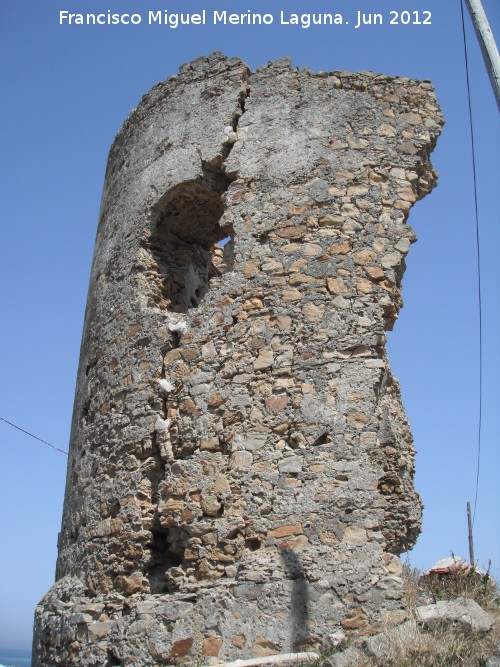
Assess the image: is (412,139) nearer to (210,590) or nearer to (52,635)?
(210,590)

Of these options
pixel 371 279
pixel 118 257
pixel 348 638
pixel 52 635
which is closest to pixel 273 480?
pixel 348 638

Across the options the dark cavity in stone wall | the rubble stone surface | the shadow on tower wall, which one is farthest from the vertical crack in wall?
the rubble stone surface

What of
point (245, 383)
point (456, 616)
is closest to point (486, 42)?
point (245, 383)

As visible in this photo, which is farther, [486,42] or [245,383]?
[245,383]

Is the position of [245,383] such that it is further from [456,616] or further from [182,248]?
[456,616]

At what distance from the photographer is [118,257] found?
682cm

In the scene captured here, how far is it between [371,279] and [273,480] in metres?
1.52

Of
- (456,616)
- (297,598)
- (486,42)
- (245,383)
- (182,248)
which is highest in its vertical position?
(486,42)

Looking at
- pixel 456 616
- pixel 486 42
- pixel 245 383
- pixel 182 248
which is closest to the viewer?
pixel 456 616

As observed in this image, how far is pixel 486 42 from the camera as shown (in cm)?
527

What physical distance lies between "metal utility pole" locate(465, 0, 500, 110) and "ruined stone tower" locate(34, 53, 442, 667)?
1.12m

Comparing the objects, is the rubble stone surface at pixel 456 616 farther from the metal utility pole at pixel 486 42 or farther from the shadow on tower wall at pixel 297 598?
the metal utility pole at pixel 486 42

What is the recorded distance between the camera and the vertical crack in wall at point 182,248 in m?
5.86

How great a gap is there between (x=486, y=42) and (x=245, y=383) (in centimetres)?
261
